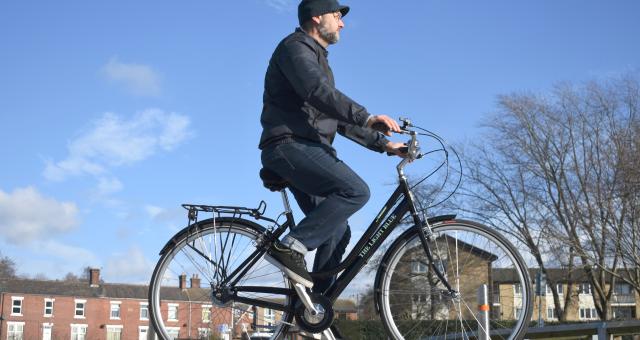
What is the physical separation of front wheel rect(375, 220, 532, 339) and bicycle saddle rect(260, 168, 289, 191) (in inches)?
29.2

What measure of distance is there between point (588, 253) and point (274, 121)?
3147cm

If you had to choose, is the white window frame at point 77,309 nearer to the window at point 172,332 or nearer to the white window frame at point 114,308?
the white window frame at point 114,308

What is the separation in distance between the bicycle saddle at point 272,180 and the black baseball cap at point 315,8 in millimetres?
910

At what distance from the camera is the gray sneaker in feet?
13.6

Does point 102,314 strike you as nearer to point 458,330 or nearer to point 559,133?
point 559,133

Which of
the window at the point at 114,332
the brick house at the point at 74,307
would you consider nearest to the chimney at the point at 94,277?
the brick house at the point at 74,307

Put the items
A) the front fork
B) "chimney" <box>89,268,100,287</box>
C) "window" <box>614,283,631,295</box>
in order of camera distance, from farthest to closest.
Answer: "chimney" <box>89,268,100,287</box>
"window" <box>614,283,631,295</box>
the front fork

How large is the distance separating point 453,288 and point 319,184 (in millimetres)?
979

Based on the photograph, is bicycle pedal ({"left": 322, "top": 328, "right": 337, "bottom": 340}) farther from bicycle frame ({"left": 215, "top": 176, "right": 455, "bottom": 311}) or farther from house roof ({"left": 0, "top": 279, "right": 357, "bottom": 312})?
house roof ({"left": 0, "top": 279, "right": 357, "bottom": 312})

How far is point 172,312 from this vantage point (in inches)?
181

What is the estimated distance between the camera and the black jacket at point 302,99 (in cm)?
396

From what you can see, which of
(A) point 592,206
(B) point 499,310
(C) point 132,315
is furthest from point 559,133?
(C) point 132,315

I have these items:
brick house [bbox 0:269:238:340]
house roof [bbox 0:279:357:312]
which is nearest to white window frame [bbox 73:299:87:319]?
brick house [bbox 0:269:238:340]

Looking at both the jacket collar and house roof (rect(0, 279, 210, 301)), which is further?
house roof (rect(0, 279, 210, 301))
